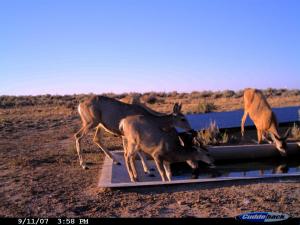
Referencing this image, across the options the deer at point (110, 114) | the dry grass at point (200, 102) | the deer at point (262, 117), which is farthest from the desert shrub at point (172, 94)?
the deer at point (110, 114)

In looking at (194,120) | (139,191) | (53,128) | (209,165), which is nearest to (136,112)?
(209,165)

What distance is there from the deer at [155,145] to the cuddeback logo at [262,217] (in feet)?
10.2

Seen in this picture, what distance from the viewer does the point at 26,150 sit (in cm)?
1686

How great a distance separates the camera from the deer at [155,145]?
36.1ft

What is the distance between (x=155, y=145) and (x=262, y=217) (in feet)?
12.7

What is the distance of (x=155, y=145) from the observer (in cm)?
1099

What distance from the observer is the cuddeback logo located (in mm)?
7448

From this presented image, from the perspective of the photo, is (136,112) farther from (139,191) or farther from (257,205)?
(257,205)

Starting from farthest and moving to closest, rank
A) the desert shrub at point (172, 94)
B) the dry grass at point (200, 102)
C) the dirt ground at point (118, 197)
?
the desert shrub at point (172, 94), the dry grass at point (200, 102), the dirt ground at point (118, 197)

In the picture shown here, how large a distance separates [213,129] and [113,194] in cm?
840
